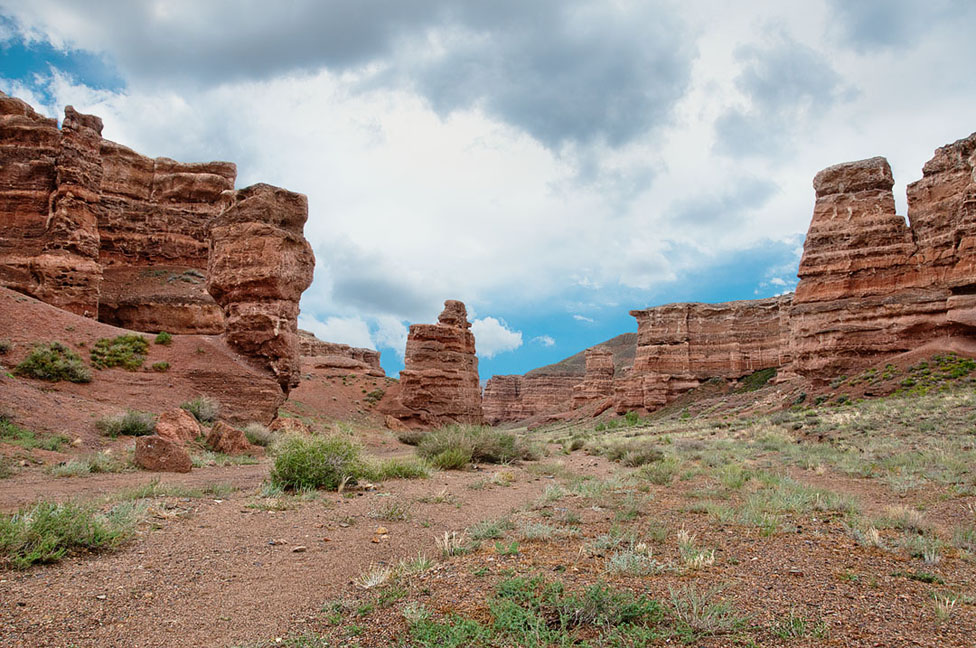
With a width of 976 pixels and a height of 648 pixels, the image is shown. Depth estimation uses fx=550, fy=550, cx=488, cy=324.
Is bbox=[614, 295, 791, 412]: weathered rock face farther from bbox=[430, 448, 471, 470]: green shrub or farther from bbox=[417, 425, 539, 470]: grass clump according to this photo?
bbox=[430, 448, 471, 470]: green shrub

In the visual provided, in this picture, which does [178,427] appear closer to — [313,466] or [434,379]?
[313,466]

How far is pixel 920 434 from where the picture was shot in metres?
13.8

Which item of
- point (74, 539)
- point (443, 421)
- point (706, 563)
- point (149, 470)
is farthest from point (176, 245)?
point (706, 563)

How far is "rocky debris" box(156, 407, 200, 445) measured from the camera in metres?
12.7

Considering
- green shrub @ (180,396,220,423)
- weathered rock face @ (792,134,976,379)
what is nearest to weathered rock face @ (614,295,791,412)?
weathered rock face @ (792,134,976,379)

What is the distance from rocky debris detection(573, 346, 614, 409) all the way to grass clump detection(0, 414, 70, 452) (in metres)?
54.3

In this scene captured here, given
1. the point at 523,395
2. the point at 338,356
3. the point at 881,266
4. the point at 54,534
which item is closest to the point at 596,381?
the point at 523,395

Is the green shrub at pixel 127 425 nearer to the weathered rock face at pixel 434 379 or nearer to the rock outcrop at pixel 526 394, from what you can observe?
the weathered rock face at pixel 434 379

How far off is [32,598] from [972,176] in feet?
98.5

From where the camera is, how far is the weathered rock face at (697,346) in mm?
44531

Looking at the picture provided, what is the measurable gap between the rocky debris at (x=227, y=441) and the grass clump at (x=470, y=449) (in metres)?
4.40

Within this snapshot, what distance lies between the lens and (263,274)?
1934 cm

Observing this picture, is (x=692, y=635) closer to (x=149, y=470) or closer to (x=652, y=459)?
(x=149, y=470)

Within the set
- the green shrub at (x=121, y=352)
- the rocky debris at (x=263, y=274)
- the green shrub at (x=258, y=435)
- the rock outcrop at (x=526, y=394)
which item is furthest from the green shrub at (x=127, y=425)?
the rock outcrop at (x=526, y=394)
